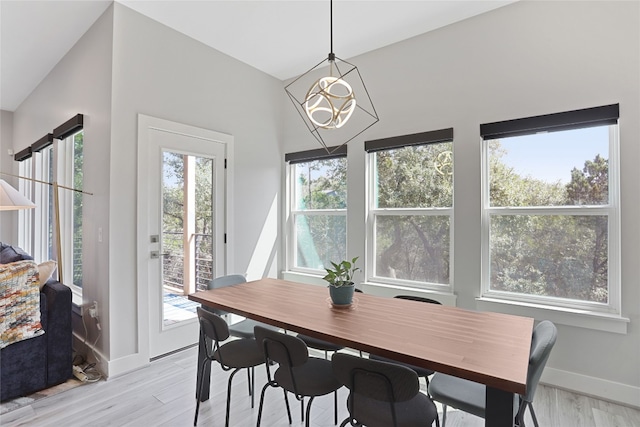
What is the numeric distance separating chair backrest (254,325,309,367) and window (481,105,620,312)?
6.54 ft

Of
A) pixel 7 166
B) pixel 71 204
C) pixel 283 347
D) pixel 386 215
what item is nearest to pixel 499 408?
pixel 283 347

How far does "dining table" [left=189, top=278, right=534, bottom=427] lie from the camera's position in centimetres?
116

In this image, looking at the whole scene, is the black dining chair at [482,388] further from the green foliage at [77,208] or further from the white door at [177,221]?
the green foliage at [77,208]

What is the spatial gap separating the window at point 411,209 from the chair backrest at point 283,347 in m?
1.93

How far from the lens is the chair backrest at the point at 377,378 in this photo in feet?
3.98

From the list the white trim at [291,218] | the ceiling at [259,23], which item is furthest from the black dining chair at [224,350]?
the ceiling at [259,23]

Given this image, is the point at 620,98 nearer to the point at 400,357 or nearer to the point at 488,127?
the point at 488,127

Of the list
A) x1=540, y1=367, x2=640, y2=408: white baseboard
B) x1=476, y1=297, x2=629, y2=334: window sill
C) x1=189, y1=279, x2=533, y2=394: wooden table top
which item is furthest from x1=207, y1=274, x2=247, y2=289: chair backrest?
x1=540, y1=367, x2=640, y2=408: white baseboard

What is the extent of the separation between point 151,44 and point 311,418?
329 cm

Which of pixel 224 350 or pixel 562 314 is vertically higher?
pixel 562 314

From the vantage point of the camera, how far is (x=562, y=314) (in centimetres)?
Answer: 241

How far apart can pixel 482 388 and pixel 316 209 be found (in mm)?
2680

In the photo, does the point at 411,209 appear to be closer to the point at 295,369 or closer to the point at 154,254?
the point at 295,369

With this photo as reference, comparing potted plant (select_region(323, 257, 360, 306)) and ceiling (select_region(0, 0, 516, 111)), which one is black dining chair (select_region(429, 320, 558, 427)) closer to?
potted plant (select_region(323, 257, 360, 306))
